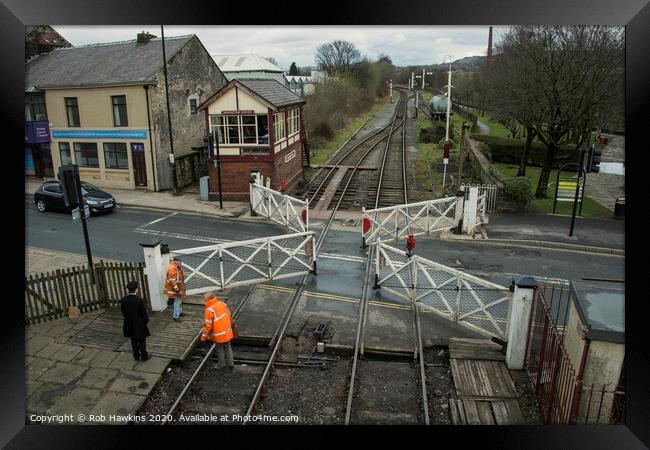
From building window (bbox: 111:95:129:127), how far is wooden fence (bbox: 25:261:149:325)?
12924 millimetres

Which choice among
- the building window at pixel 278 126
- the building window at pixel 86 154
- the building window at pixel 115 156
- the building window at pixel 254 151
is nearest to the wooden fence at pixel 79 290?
the building window at pixel 254 151

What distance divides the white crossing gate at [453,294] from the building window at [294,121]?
41.8ft

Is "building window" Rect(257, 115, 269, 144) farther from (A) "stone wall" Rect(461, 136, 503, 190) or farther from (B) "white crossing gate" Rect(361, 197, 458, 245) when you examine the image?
(A) "stone wall" Rect(461, 136, 503, 190)

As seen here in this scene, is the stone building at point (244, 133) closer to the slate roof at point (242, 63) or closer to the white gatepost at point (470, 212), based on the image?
Result: the white gatepost at point (470, 212)

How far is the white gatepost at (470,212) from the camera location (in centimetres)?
1562

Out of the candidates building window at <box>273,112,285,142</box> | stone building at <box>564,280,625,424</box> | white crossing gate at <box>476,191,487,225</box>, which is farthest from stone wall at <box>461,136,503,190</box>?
stone building at <box>564,280,625,424</box>

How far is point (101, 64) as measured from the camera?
2159cm

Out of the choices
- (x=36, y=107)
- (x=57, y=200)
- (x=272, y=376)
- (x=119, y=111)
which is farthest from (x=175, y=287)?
(x=36, y=107)

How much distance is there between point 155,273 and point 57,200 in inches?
414

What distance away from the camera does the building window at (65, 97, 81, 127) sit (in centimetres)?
2052

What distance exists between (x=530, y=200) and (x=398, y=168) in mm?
10045

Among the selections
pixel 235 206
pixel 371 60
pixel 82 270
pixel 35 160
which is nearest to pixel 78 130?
pixel 35 160

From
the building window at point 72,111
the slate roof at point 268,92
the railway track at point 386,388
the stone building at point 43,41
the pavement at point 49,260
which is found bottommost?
the railway track at point 386,388

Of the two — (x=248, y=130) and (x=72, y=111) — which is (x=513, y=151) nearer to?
(x=248, y=130)
